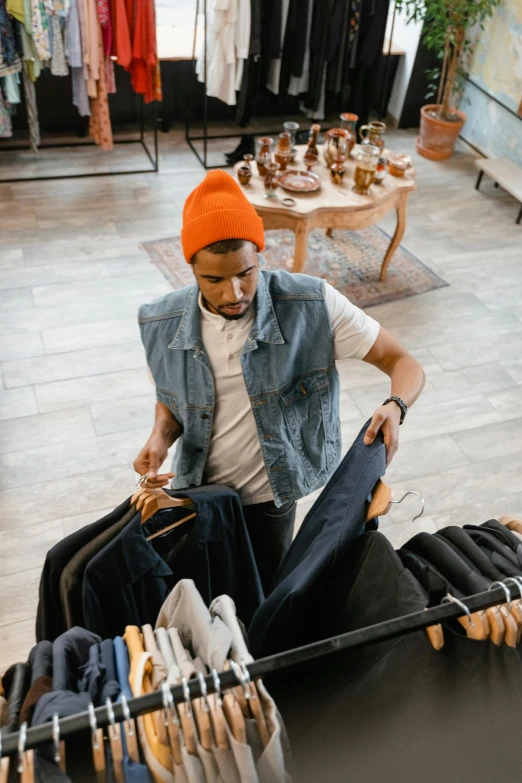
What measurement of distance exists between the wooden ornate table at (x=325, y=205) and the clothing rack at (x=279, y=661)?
292 cm

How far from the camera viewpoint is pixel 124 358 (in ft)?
12.0

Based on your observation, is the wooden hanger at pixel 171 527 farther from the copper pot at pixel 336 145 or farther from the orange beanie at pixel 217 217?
the copper pot at pixel 336 145

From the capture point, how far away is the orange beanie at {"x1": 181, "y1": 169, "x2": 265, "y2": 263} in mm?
1515

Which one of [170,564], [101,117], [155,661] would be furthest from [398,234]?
[155,661]

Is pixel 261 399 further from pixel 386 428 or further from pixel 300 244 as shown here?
pixel 300 244

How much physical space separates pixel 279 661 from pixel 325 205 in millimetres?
3156

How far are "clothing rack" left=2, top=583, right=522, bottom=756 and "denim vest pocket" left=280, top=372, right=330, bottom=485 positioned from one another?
0.80 metres

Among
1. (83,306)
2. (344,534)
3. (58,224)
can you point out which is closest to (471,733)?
(344,534)

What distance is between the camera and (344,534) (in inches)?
53.2

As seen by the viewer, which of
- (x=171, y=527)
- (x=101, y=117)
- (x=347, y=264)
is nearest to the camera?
(x=171, y=527)

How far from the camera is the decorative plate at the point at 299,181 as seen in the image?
12.6ft

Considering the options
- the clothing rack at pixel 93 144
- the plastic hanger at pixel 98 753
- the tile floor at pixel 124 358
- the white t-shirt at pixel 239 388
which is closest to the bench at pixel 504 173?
the tile floor at pixel 124 358

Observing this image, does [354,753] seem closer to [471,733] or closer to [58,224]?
[471,733]

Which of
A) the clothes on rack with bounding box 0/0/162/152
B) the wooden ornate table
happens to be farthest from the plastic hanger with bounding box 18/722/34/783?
the clothes on rack with bounding box 0/0/162/152
